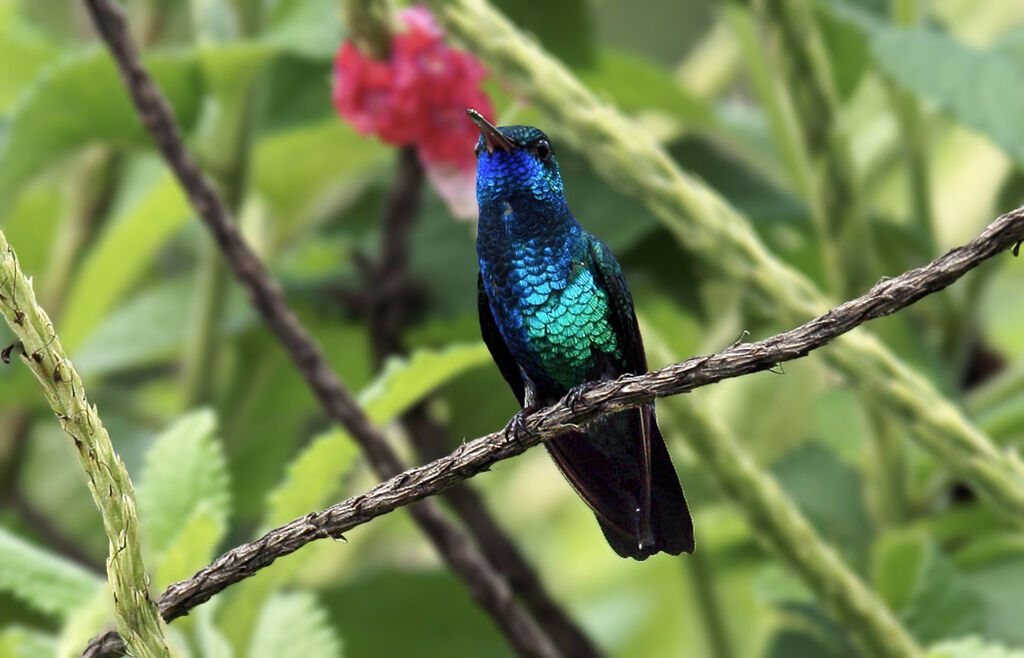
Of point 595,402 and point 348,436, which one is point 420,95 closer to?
point 348,436

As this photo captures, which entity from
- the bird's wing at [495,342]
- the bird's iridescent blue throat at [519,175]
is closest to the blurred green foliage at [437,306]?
the bird's wing at [495,342]

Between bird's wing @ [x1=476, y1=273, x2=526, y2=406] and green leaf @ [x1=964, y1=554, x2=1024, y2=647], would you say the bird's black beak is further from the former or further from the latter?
green leaf @ [x1=964, y1=554, x2=1024, y2=647]

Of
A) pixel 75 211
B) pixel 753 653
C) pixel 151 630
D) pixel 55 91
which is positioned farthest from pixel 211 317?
pixel 151 630

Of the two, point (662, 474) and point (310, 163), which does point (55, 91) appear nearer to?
point (310, 163)

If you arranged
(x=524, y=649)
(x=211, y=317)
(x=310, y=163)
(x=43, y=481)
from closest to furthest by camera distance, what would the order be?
(x=524, y=649), (x=211, y=317), (x=310, y=163), (x=43, y=481)

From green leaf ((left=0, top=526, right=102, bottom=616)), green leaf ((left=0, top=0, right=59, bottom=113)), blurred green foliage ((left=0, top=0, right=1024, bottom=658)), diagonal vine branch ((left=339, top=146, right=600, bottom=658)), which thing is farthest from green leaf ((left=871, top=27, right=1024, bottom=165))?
green leaf ((left=0, top=0, right=59, bottom=113))

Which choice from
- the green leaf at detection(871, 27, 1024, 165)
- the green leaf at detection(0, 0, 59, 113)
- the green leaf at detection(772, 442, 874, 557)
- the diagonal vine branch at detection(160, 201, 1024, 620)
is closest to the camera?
the diagonal vine branch at detection(160, 201, 1024, 620)
